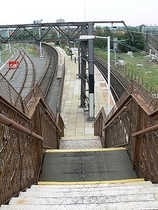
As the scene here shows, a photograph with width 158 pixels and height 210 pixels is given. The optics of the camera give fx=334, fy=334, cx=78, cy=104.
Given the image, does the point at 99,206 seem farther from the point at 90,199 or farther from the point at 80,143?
the point at 80,143

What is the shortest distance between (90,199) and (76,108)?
16.9 meters

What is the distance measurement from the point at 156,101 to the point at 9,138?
2337 mm

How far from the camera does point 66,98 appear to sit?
76.1ft

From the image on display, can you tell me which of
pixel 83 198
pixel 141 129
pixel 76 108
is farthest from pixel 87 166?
pixel 76 108

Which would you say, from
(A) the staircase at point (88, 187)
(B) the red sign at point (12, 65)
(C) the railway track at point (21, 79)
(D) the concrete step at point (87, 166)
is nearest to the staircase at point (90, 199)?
(A) the staircase at point (88, 187)

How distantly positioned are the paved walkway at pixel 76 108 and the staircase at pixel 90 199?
11.2 meters

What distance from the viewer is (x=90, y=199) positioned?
13.0ft

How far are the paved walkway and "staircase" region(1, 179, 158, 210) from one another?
1123 centimetres

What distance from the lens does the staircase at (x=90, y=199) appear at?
143 inches

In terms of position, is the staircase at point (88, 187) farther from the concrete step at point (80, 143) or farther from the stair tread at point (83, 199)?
the concrete step at point (80, 143)

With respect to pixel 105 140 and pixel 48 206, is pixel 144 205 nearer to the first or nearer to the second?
pixel 48 206

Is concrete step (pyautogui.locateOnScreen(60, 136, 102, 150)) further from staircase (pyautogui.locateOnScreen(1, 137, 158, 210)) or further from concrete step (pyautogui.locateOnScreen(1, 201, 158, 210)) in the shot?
concrete step (pyautogui.locateOnScreen(1, 201, 158, 210))

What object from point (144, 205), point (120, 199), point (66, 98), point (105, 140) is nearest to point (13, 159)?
point (120, 199)

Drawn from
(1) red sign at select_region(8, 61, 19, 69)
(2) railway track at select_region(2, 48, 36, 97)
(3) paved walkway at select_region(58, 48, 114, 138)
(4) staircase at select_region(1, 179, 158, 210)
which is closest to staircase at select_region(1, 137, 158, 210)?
(4) staircase at select_region(1, 179, 158, 210)
